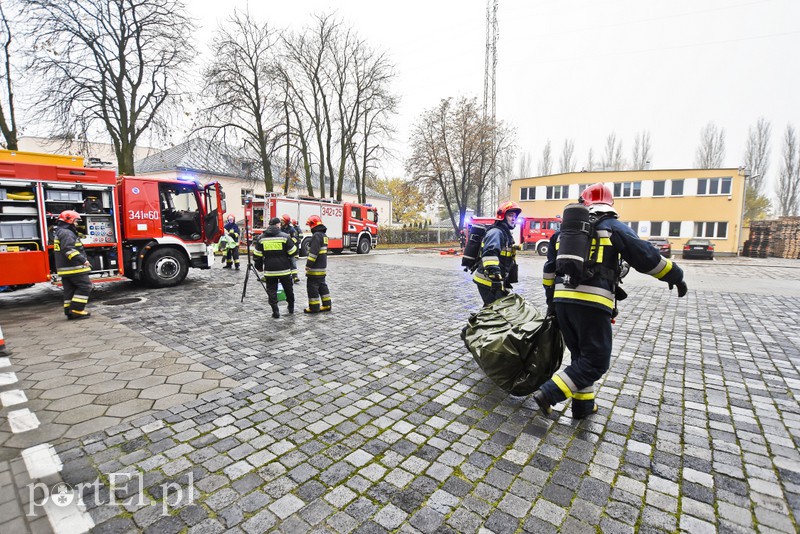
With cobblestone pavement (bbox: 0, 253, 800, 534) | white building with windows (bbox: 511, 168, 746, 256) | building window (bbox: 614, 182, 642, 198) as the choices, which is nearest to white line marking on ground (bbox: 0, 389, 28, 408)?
cobblestone pavement (bbox: 0, 253, 800, 534)

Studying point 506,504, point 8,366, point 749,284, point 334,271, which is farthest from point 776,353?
point 334,271

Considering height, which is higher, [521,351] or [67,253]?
[67,253]

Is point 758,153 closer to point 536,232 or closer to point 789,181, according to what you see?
point 789,181

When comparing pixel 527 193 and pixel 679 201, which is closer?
pixel 679 201

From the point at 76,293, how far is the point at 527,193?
120ft

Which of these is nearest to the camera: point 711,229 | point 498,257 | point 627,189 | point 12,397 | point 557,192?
point 12,397

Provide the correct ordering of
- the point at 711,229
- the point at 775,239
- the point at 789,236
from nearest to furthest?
1. the point at 789,236
2. the point at 775,239
3. the point at 711,229

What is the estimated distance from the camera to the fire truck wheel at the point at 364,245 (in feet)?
77.2

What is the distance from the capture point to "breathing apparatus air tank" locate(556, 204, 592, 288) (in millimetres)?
3029

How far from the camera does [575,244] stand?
10.0 ft

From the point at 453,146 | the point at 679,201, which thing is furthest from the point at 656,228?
the point at 453,146

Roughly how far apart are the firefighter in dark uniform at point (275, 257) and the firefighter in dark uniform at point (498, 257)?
344 cm

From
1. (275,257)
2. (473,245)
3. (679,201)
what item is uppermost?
(679,201)

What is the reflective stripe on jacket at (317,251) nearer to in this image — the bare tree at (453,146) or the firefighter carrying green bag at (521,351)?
the firefighter carrying green bag at (521,351)
